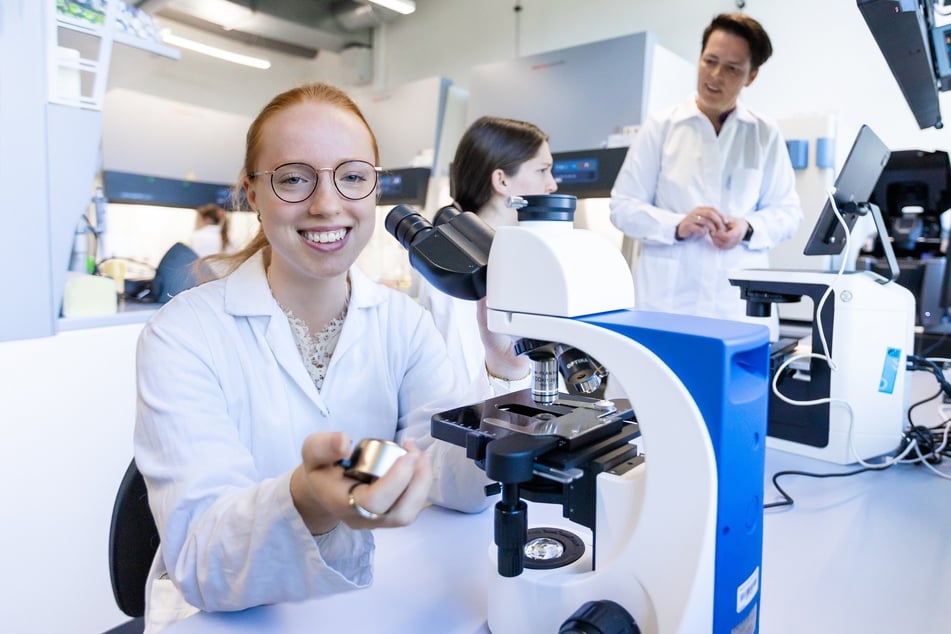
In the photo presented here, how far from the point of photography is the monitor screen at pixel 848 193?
1.21m

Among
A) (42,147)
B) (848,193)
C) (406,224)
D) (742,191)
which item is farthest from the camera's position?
(742,191)

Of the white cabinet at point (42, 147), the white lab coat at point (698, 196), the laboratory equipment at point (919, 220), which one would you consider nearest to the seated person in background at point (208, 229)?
the white cabinet at point (42, 147)

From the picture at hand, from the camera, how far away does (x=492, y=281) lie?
0.60m

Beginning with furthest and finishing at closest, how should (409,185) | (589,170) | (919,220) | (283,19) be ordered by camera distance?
(283,19) → (409,185) → (589,170) → (919,220)

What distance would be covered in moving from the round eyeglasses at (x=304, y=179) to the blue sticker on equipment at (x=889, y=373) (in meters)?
0.98

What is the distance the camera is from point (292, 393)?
90 cm

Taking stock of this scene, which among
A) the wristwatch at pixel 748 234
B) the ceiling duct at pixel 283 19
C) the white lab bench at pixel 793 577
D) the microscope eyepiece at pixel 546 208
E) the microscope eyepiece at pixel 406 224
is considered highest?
the ceiling duct at pixel 283 19

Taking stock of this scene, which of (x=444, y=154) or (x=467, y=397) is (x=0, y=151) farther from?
(x=444, y=154)

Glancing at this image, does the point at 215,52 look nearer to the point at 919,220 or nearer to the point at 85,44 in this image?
the point at 85,44

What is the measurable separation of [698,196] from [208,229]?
3.41 metres

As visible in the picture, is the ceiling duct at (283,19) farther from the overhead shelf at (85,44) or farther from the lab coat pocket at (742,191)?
the lab coat pocket at (742,191)

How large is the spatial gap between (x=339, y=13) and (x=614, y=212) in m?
4.56

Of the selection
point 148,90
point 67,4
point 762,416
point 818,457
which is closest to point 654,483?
point 762,416

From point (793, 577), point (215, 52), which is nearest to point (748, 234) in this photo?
point (793, 577)
